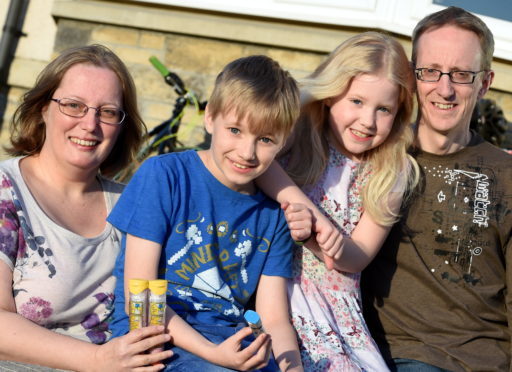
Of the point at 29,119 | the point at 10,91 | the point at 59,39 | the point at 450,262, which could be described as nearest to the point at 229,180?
the point at 29,119

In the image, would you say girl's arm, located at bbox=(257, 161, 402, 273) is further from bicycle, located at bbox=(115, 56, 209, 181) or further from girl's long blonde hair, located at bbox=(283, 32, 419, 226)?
bicycle, located at bbox=(115, 56, 209, 181)

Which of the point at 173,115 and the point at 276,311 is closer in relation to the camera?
the point at 276,311

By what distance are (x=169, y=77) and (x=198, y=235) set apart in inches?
98.3

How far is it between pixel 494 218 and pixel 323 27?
91.9 inches

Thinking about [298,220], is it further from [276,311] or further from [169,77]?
[169,77]

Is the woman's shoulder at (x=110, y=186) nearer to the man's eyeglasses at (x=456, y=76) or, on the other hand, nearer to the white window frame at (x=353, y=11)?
the man's eyeglasses at (x=456, y=76)

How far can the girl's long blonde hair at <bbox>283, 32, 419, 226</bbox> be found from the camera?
283 centimetres

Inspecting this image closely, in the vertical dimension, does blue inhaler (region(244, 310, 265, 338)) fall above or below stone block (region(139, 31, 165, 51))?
below

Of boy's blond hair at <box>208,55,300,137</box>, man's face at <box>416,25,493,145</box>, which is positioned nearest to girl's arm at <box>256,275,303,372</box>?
boy's blond hair at <box>208,55,300,137</box>

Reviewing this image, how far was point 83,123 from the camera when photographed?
2.59m

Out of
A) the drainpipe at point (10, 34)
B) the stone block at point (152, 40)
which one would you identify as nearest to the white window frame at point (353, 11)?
the stone block at point (152, 40)

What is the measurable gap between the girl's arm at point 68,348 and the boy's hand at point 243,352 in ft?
0.61

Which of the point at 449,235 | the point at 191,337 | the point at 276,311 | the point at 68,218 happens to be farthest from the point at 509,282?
the point at 68,218

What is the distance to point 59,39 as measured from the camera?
16.6 feet
